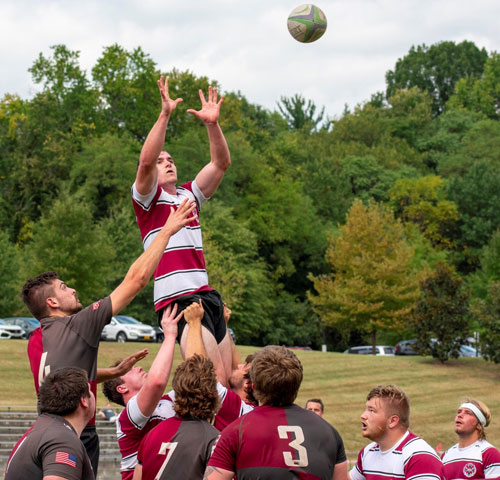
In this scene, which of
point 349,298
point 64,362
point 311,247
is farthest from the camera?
point 311,247

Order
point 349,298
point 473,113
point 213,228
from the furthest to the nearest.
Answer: point 473,113, point 213,228, point 349,298

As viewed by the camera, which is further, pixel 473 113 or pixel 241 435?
pixel 473 113

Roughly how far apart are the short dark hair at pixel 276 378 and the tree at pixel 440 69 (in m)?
95.5

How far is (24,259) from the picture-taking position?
4897 centimetres

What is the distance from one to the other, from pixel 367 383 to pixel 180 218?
30860 millimetres

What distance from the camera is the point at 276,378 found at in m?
4.87

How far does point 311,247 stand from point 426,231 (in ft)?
31.7

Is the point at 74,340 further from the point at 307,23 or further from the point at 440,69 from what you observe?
the point at 440,69

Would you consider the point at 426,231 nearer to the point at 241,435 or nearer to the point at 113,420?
the point at 113,420

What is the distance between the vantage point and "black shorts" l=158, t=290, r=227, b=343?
21.9 feet

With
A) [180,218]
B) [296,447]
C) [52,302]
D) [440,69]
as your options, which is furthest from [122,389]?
[440,69]

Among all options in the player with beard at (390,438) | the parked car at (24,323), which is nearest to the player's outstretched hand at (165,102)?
the player with beard at (390,438)

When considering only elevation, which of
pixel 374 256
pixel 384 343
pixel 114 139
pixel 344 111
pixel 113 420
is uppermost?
pixel 344 111

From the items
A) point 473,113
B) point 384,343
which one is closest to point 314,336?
point 384,343
